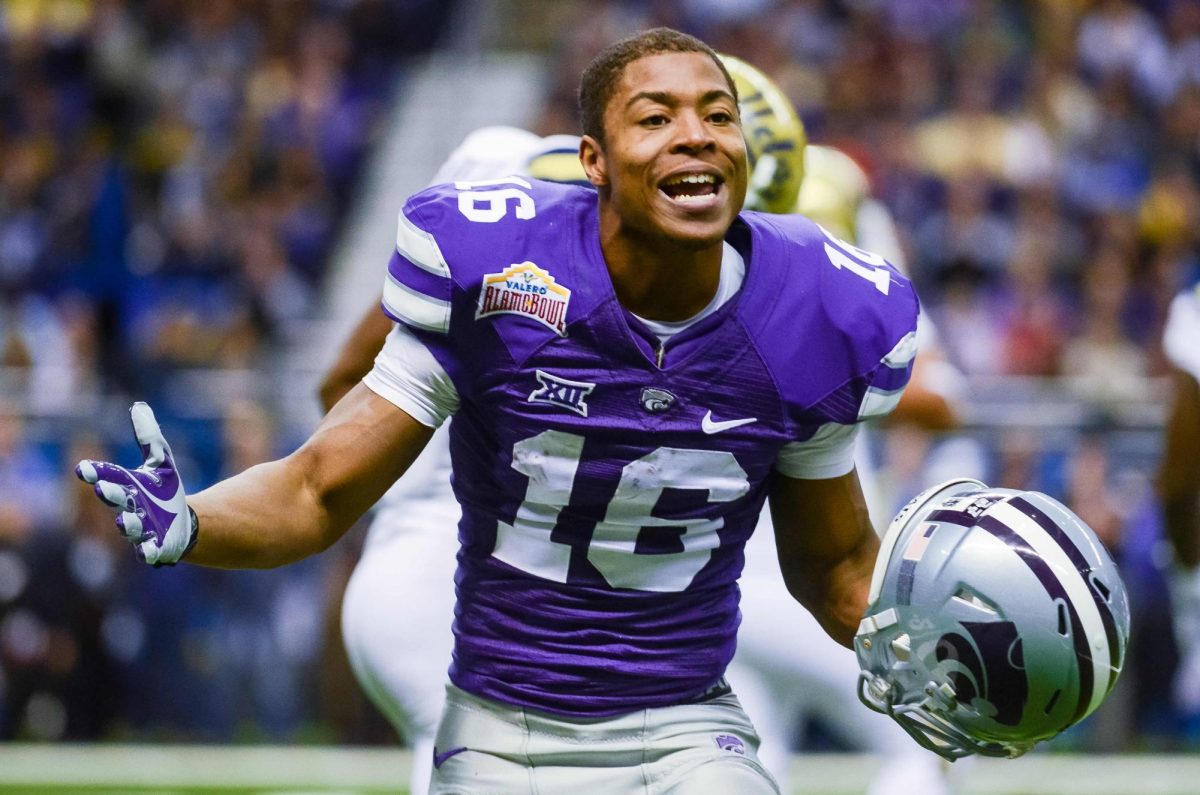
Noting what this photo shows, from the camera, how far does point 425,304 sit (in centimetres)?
291

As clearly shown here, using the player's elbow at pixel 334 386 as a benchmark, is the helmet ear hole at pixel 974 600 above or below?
above

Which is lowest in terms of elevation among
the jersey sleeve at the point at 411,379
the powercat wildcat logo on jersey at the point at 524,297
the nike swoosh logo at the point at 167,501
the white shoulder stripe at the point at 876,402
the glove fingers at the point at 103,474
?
the nike swoosh logo at the point at 167,501

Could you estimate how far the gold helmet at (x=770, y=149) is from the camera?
4.11m

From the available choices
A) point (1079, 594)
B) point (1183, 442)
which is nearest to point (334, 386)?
point (1079, 594)

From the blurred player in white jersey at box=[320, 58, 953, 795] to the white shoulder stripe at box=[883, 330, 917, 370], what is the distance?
1.02m

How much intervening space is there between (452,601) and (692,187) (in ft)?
4.69

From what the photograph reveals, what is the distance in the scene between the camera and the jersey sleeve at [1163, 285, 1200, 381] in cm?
470

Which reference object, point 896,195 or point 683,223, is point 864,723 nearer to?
point 683,223

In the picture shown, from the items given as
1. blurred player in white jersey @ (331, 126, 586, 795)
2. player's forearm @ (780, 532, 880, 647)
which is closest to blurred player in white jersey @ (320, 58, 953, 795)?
blurred player in white jersey @ (331, 126, 586, 795)

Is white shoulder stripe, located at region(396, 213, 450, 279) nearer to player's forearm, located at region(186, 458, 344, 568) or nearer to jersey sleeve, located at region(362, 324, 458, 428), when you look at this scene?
jersey sleeve, located at region(362, 324, 458, 428)

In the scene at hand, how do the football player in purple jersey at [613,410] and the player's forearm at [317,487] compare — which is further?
the football player in purple jersey at [613,410]

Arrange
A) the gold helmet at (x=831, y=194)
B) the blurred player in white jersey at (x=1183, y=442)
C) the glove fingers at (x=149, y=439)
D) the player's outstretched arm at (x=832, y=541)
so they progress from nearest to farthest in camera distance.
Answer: the glove fingers at (x=149, y=439) < the player's outstretched arm at (x=832, y=541) < the gold helmet at (x=831, y=194) < the blurred player in white jersey at (x=1183, y=442)

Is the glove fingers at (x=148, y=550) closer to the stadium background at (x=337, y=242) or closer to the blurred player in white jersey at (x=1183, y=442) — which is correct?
the blurred player in white jersey at (x=1183, y=442)

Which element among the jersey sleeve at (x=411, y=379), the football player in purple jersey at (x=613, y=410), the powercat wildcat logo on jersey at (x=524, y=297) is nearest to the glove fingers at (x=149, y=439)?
the football player in purple jersey at (x=613, y=410)
